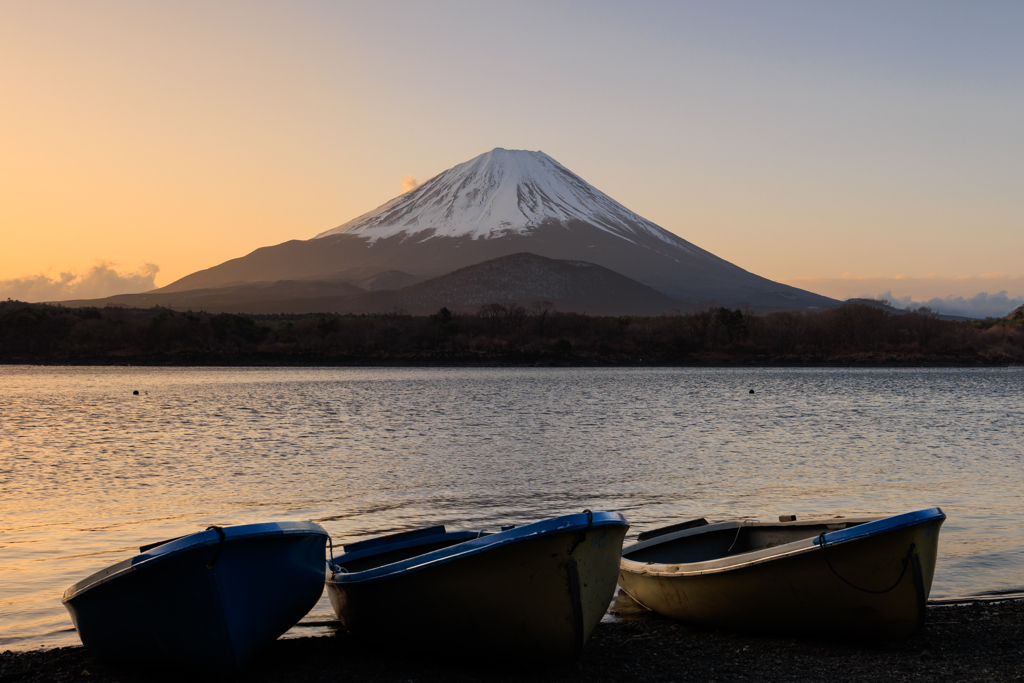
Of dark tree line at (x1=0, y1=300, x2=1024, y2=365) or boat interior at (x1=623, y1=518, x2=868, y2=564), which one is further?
dark tree line at (x1=0, y1=300, x2=1024, y2=365)

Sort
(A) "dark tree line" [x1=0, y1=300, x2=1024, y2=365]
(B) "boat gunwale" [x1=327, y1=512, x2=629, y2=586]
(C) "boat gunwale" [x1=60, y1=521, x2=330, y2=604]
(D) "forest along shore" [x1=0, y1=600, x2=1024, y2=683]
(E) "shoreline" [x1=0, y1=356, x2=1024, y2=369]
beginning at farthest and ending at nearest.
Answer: (A) "dark tree line" [x1=0, y1=300, x2=1024, y2=365], (E) "shoreline" [x1=0, y1=356, x2=1024, y2=369], (D) "forest along shore" [x1=0, y1=600, x2=1024, y2=683], (B) "boat gunwale" [x1=327, y1=512, x2=629, y2=586], (C) "boat gunwale" [x1=60, y1=521, x2=330, y2=604]

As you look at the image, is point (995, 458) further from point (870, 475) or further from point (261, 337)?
point (261, 337)

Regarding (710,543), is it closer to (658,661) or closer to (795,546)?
(795,546)

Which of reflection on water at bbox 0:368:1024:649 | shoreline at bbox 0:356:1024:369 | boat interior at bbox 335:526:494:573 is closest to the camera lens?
boat interior at bbox 335:526:494:573

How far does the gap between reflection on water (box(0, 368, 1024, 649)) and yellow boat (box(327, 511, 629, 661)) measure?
7.02 feet

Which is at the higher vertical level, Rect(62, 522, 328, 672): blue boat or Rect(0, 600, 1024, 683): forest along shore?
Rect(62, 522, 328, 672): blue boat

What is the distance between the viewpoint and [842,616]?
8.00 m

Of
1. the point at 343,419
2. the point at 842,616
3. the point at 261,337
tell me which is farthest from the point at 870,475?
the point at 261,337

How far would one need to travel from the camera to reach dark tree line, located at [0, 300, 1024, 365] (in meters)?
94.0

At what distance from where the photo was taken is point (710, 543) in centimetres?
975

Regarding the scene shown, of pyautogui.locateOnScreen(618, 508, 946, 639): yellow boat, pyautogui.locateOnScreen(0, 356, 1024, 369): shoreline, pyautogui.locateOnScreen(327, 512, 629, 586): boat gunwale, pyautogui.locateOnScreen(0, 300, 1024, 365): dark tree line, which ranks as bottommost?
pyautogui.locateOnScreen(618, 508, 946, 639): yellow boat

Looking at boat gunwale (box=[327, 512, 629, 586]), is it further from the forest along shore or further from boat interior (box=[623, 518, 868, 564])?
boat interior (box=[623, 518, 868, 564])

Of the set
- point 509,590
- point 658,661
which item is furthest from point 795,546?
point 509,590

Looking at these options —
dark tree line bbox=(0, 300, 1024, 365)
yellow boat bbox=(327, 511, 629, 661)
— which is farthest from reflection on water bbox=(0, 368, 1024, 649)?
dark tree line bbox=(0, 300, 1024, 365)
